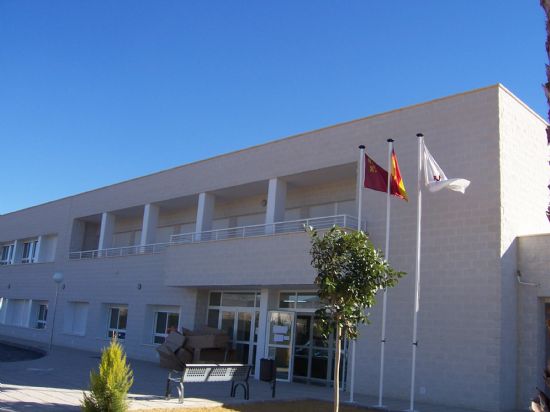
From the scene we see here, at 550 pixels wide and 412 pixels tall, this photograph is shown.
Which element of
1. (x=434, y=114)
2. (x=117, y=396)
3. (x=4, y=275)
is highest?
(x=434, y=114)

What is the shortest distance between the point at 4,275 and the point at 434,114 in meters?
30.2

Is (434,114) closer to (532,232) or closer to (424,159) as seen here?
(424,159)

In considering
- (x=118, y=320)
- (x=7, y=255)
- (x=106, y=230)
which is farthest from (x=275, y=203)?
(x=7, y=255)

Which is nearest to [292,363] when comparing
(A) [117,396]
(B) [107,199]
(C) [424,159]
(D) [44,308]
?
(C) [424,159]

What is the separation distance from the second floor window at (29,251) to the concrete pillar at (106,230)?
28.0ft

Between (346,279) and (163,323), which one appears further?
(163,323)

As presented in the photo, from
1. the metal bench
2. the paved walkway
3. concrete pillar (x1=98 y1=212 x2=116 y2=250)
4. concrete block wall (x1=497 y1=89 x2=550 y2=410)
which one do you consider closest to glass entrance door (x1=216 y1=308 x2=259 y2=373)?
the paved walkway

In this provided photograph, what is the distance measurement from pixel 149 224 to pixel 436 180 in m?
14.4

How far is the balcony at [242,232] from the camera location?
698 inches

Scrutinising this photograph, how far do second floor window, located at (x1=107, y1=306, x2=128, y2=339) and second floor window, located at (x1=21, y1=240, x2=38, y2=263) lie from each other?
1043 cm

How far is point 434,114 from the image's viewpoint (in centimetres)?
1576

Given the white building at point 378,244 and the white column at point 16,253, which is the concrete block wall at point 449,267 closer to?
the white building at point 378,244

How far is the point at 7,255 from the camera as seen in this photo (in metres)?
37.8

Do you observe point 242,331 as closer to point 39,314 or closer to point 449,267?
point 449,267
